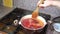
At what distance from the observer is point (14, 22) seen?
898 millimetres

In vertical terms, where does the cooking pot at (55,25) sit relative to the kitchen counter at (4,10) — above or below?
below

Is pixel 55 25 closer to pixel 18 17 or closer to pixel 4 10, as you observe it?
pixel 18 17

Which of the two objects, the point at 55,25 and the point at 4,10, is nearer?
the point at 55,25

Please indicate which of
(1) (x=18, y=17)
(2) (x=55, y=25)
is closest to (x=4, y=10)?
(1) (x=18, y=17)

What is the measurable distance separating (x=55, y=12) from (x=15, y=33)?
347mm

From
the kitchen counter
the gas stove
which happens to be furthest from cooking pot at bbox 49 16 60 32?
the kitchen counter

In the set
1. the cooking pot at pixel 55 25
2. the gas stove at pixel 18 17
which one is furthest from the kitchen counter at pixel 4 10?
the cooking pot at pixel 55 25

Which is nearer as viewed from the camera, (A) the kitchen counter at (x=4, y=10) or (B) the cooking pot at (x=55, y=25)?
(B) the cooking pot at (x=55, y=25)

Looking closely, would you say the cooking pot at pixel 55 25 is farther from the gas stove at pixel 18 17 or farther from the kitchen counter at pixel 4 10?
the kitchen counter at pixel 4 10

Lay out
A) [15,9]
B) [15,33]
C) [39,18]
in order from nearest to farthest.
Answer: [15,33] → [39,18] → [15,9]

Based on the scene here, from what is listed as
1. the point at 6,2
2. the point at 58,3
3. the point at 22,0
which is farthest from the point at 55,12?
the point at 6,2

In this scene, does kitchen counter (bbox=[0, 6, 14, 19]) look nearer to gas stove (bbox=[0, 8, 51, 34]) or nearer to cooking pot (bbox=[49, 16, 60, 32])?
gas stove (bbox=[0, 8, 51, 34])

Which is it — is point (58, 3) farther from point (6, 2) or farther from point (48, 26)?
point (6, 2)

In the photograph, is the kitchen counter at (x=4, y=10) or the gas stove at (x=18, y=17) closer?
the gas stove at (x=18, y=17)
